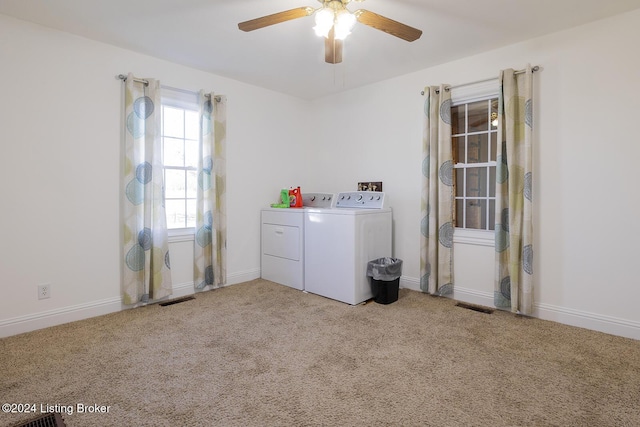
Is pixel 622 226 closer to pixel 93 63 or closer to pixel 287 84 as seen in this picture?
pixel 287 84

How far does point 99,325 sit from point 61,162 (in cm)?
140

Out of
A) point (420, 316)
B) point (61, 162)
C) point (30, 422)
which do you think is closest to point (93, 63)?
point (61, 162)

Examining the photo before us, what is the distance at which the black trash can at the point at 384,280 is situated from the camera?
315cm

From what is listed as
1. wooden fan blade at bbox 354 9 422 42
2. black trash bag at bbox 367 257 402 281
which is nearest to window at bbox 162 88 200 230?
black trash bag at bbox 367 257 402 281

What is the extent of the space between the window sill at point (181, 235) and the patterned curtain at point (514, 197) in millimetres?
3093

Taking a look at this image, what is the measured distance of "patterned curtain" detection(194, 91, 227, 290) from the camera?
11.6 feet

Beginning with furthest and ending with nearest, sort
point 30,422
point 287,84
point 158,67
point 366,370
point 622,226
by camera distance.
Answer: point 287,84
point 158,67
point 622,226
point 366,370
point 30,422

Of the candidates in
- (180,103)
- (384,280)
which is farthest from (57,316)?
(384,280)

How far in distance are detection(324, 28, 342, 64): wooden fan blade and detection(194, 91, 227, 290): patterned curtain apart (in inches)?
68.3

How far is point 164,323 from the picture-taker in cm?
275

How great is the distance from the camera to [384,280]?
3.15 m

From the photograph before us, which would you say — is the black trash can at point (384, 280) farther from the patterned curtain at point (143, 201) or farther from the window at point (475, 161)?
the patterned curtain at point (143, 201)

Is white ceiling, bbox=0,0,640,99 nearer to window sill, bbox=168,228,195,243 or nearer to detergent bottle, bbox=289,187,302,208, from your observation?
detergent bottle, bbox=289,187,302,208

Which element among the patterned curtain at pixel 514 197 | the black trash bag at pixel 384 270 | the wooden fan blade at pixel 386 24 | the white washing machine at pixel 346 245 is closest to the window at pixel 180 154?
the white washing machine at pixel 346 245
